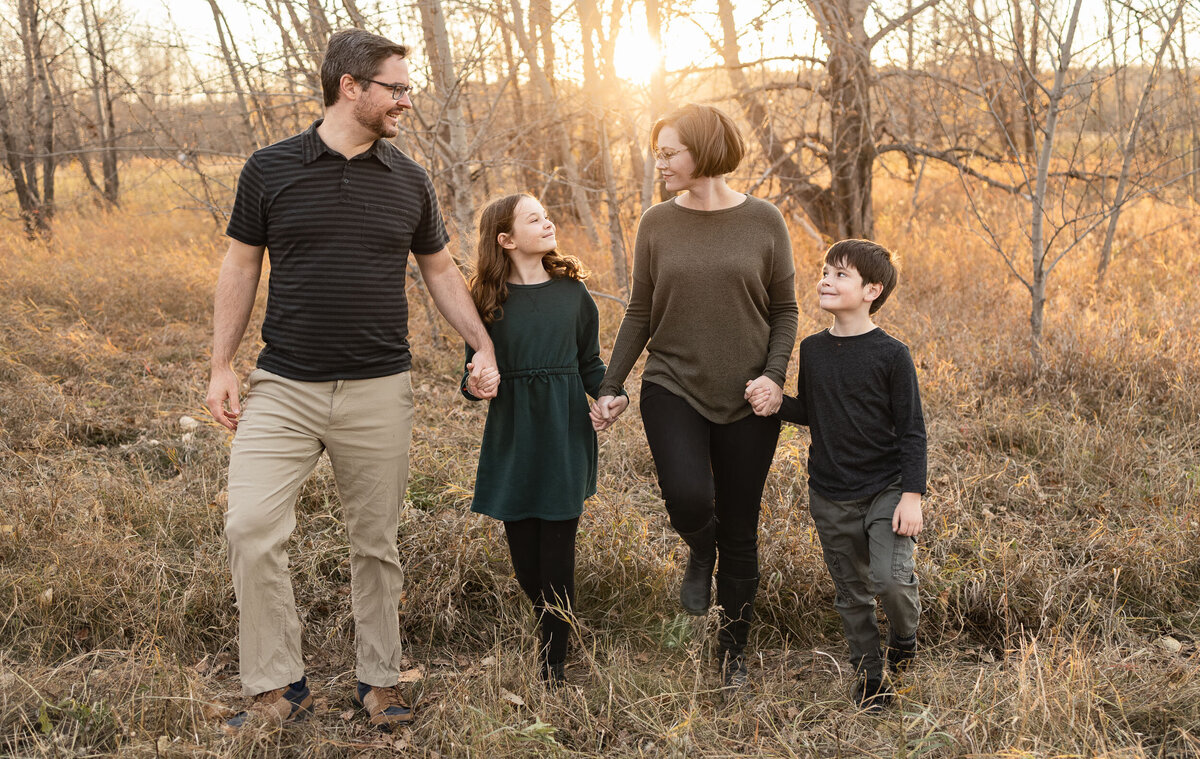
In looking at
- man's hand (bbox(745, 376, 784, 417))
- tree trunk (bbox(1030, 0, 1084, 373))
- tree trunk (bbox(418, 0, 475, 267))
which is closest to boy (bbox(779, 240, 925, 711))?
man's hand (bbox(745, 376, 784, 417))

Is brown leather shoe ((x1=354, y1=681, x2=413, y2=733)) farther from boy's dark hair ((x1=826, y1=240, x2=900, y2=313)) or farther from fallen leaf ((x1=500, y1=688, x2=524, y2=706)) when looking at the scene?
boy's dark hair ((x1=826, y1=240, x2=900, y2=313))

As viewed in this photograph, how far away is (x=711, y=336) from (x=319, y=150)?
1350mm

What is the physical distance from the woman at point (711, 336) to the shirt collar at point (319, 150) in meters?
Result: 0.87

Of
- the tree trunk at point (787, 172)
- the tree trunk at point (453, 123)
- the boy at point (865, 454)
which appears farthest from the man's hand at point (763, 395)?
the tree trunk at point (787, 172)

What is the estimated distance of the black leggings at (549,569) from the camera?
2916mm

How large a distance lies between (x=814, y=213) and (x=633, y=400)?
5.31m

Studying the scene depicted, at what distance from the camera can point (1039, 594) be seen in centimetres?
342

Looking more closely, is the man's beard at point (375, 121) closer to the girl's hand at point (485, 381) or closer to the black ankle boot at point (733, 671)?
the girl's hand at point (485, 381)

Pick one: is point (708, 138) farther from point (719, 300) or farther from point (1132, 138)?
point (1132, 138)

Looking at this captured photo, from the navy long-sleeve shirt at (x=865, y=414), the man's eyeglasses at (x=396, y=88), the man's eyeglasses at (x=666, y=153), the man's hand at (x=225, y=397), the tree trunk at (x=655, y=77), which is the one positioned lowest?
the navy long-sleeve shirt at (x=865, y=414)

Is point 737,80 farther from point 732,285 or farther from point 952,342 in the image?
point 732,285

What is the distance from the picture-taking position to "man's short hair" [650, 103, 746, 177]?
2.77 m

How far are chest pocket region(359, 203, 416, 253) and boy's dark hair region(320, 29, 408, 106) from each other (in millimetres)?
368

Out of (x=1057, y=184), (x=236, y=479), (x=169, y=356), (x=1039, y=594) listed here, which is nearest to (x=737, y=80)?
(x=1057, y=184)
